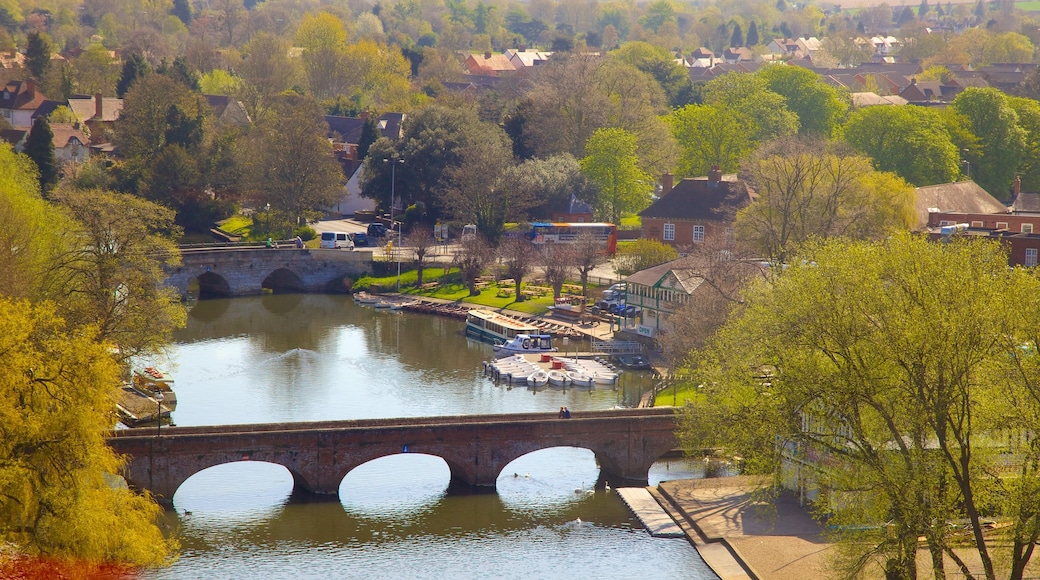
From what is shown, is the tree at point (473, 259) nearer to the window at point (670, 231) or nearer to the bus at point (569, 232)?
the bus at point (569, 232)

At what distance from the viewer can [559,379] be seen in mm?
57594

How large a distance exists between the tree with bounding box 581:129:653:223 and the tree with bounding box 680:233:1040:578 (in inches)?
2036

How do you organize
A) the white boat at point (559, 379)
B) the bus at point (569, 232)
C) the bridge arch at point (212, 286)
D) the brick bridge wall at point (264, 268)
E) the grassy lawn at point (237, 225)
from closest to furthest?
1. the white boat at point (559, 379)
2. the brick bridge wall at point (264, 268)
3. the bridge arch at point (212, 286)
4. the bus at point (569, 232)
5. the grassy lawn at point (237, 225)

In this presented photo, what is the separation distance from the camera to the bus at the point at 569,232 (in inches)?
3191

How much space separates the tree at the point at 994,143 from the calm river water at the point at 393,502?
151 ft

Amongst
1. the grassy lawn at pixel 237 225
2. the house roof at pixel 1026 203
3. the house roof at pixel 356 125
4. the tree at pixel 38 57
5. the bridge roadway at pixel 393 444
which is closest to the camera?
the bridge roadway at pixel 393 444

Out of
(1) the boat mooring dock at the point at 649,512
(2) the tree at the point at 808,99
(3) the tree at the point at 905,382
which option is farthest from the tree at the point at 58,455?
(2) the tree at the point at 808,99

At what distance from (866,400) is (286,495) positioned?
1818 centimetres

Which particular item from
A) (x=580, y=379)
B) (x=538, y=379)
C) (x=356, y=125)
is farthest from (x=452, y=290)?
(x=356, y=125)

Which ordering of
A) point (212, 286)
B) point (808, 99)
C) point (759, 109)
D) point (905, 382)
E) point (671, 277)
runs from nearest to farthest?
point (905, 382) → point (671, 277) → point (212, 286) → point (759, 109) → point (808, 99)

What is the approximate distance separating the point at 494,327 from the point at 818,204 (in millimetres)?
16391

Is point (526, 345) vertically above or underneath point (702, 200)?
underneath

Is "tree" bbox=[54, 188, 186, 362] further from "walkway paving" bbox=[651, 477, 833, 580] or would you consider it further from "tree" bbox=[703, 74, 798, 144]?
"tree" bbox=[703, 74, 798, 144]

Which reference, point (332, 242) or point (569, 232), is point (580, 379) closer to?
point (569, 232)
